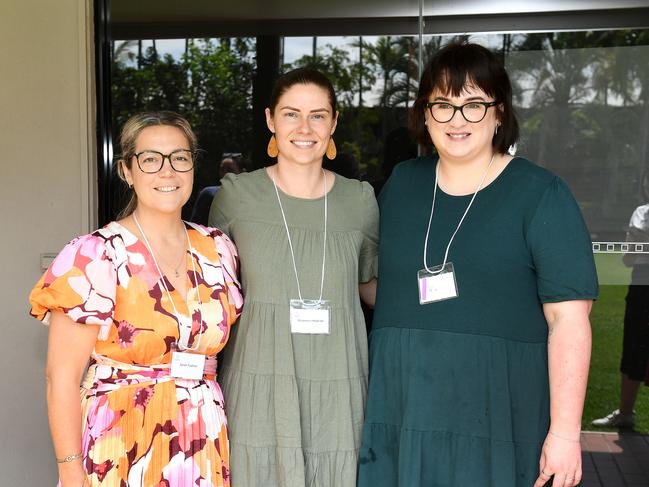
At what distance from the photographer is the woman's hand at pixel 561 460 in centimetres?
192

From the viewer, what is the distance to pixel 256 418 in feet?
7.02

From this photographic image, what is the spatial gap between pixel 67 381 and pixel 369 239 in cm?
96

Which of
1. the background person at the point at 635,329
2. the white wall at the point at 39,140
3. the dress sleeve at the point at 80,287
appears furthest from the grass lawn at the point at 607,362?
the white wall at the point at 39,140

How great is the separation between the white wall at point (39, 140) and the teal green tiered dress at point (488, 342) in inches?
62.9

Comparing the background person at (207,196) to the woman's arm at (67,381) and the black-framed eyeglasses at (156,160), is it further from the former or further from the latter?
the woman's arm at (67,381)

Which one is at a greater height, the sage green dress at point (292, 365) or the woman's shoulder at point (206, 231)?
the woman's shoulder at point (206, 231)

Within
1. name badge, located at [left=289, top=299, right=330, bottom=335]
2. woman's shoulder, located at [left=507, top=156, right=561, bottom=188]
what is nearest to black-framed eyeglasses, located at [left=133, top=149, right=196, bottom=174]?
name badge, located at [left=289, top=299, right=330, bottom=335]

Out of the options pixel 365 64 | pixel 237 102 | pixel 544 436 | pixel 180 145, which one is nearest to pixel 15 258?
pixel 237 102

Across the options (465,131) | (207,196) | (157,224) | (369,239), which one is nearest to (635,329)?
(369,239)

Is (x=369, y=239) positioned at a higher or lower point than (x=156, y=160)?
lower

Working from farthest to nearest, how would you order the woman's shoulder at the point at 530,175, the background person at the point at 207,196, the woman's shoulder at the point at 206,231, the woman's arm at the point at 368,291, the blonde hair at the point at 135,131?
the background person at the point at 207,196, the woman's arm at the point at 368,291, the woman's shoulder at the point at 206,231, the blonde hair at the point at 135,131, the woman's shoulder at the point at 530,175

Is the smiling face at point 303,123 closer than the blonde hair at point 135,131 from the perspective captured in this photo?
No

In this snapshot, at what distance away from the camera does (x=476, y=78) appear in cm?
204

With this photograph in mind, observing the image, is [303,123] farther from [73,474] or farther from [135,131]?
[73,474]
